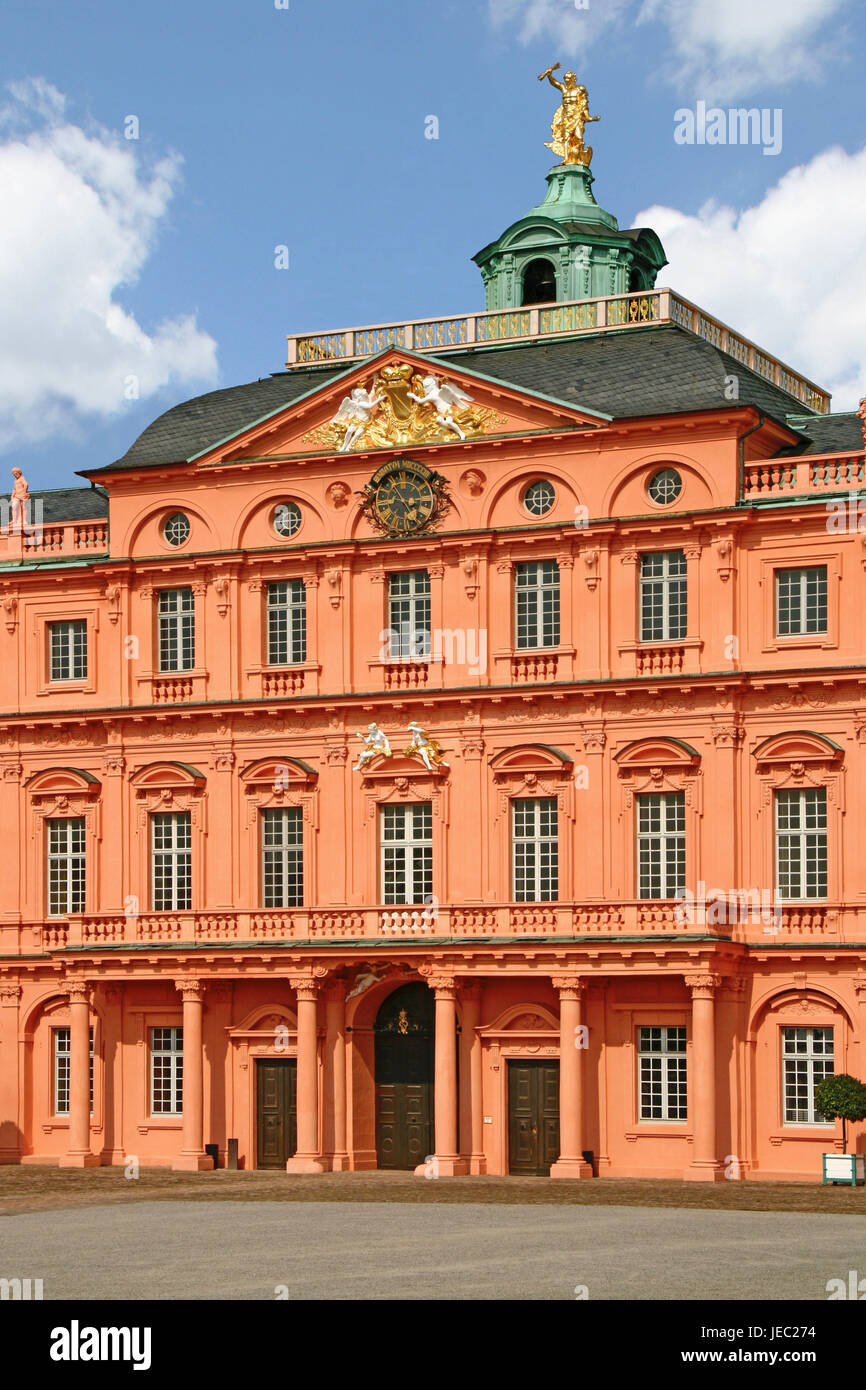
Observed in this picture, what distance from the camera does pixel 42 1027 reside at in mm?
63625

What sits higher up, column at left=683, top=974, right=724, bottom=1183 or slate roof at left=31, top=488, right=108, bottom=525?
slate roof at left=31, top=488, right=108, bottom=525

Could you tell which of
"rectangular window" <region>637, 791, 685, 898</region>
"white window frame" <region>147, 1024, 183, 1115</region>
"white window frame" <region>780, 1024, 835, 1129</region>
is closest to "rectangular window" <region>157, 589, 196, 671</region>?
"white window frame" <region>147, 1024, 183, 1115</region>

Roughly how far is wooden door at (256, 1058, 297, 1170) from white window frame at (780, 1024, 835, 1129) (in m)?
11.7

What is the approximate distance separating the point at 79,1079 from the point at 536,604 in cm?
1556

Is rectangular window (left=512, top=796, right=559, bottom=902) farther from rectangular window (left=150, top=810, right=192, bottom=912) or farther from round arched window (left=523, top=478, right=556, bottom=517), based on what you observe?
rectangular window (left=150, top=810, right=192, bottom=912)

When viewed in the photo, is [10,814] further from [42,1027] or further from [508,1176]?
[508,1176]

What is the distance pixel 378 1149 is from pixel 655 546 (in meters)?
15.4

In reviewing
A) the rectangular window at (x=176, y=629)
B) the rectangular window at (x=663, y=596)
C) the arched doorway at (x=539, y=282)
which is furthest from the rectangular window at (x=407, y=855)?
the arched doorway at (x=539, y=282)

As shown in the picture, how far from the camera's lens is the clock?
5978cm

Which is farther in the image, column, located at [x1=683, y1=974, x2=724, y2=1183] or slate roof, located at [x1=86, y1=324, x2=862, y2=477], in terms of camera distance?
slate roof, located at [x1=86, y1=324, x2=862, y2=477]

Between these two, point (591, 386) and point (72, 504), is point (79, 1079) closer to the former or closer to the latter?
point (72, 504)

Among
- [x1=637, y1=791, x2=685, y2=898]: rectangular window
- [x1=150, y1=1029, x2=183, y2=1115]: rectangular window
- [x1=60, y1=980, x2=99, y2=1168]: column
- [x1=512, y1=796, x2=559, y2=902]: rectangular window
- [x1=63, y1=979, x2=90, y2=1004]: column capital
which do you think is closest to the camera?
[x1=637, y1=791, x2=685, y2=898]: rectangular window

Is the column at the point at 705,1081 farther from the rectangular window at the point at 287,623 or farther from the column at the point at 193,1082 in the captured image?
the rectangular window at the point at 287,623
